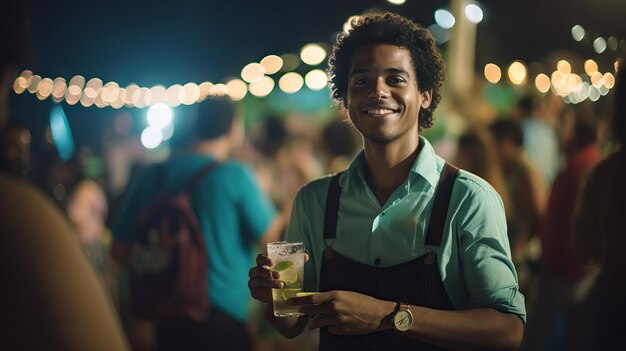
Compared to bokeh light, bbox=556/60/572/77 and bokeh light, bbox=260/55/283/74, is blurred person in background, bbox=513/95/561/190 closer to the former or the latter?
bokeh light, bbox=556/60/572/77

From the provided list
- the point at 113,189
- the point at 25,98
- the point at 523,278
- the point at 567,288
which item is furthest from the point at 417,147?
the point at 25,98

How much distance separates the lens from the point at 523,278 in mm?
6422

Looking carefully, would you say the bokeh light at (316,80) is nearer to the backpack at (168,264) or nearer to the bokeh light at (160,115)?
the bokeh light at (160,115)

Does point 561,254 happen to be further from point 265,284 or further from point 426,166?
point 265,284

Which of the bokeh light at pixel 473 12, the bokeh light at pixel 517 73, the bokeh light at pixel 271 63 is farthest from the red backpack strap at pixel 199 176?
the bokeh light at pixel 271 63

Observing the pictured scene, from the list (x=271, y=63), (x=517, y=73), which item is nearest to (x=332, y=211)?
(x=517, y=73)

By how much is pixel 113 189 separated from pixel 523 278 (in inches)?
184

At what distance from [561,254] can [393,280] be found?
357 cm

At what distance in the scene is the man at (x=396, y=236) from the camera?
2301 mm

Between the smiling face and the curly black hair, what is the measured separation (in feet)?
0.09

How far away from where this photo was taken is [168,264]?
15.2ft

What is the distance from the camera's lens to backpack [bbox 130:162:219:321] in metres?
4.57

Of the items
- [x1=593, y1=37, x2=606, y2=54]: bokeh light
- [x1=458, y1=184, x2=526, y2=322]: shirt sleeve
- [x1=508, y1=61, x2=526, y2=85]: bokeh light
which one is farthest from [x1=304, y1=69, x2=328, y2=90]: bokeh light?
[x1=458, y1=184, x2=526, y2=322]: shirt sleeve

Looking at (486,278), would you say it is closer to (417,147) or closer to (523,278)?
(417,147)
